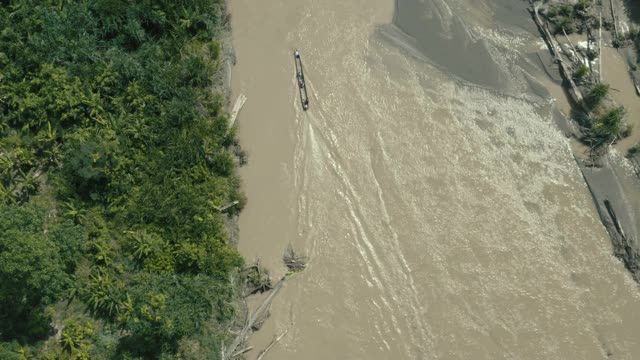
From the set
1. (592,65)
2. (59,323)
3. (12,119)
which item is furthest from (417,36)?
Answer: (59,323)

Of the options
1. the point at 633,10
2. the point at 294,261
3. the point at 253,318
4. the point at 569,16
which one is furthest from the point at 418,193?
the point at 633,10

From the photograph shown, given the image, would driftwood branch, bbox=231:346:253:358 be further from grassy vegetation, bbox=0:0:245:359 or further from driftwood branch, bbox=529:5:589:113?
driftwood branch, bbox=529:5:589:113

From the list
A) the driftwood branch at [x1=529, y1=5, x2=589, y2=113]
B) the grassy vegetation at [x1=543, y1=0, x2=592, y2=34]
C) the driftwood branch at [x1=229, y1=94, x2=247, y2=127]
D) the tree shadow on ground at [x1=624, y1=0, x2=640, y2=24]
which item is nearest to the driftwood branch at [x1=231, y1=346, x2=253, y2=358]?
the driftwood branch at [x1=229, y1=94, x2=247, y2=127]

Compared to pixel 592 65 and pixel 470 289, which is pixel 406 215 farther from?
pixel 592 65

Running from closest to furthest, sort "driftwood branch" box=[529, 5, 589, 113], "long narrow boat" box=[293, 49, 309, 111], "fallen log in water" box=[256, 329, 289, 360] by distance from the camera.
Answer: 1. "fallen log in water" box=[256, 329, 289, 360]
2. "driftwood branch" box=[529, 5, 589, 113]
3. "long narrow boat" box=[293, 49, 309, 111]

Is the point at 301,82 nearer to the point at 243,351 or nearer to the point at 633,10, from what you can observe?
the point at 243,351
